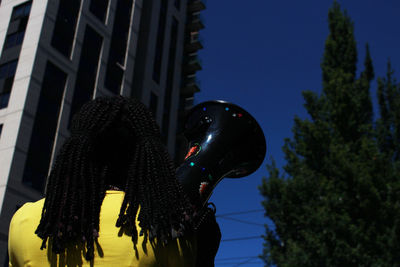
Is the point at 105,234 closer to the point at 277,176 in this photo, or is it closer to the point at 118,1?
the point at 277,176

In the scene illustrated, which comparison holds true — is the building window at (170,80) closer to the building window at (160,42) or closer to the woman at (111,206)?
the building window at (160,42)

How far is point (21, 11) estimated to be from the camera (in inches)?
745

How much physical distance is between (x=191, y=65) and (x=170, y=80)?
2.79m

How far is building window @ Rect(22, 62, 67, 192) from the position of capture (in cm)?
1561

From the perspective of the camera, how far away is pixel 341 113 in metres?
13.4

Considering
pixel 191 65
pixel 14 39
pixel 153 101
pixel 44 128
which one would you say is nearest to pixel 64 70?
pixel 14 39

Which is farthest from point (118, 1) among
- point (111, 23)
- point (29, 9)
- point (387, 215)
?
point (387, 215)

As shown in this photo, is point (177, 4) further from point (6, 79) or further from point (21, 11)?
point (6, 79)

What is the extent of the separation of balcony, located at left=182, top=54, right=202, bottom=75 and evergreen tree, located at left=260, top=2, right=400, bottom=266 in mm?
13850

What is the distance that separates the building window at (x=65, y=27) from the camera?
18.4 m

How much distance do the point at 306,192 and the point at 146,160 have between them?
12095 mm

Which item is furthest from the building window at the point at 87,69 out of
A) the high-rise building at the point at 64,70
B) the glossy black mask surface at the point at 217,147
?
the glossy black mask surface at the point at 217,147

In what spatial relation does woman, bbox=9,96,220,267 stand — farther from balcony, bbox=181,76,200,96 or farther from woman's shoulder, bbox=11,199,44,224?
balcony, bbox=181,76,200,96

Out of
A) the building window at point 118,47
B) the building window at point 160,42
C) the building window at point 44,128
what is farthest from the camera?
the building window at point 160,42
